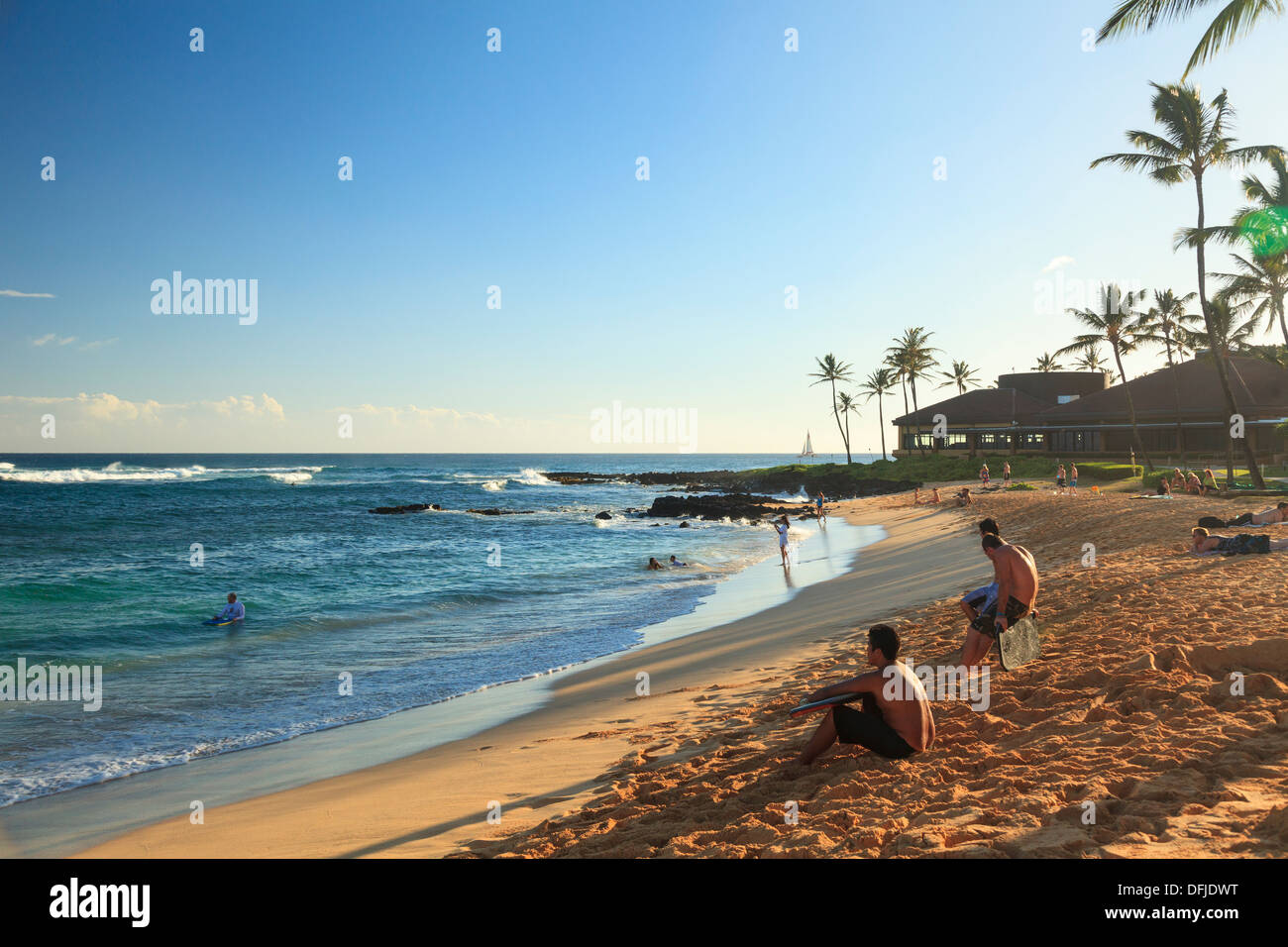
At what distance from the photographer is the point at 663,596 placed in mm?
19281

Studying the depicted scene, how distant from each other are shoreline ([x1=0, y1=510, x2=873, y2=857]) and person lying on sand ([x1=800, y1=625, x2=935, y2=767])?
511 cm

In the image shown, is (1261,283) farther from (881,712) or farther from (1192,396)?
(881,712)

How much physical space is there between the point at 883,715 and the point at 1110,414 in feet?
161

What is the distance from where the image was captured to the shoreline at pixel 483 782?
5.80 metres

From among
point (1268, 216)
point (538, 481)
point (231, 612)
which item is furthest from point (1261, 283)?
point (538, 481)

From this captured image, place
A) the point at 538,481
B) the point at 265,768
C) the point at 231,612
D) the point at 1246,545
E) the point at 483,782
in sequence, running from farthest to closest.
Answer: the point at 538,481 < the point at 231,612 < the point at 1246,545 < the point at 265,768 < the point at 483,782

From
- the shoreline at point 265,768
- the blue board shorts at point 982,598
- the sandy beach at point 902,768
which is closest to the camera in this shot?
the sandy beach at point 902,768

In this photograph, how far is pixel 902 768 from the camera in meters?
5.16

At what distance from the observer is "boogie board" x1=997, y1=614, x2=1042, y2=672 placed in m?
6.99

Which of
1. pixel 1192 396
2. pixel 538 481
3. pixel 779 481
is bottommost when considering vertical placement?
pixel 779 481

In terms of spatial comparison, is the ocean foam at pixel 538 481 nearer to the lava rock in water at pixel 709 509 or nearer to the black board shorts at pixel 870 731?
the lava rock in water at pixel 709 509

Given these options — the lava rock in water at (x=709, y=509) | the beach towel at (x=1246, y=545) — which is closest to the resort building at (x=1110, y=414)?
the lava rock in water at (x=709, y=509)

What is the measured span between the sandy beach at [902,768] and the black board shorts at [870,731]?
0.11 meters

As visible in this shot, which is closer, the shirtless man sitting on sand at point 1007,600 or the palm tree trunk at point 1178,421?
the shirtless man sitting on sand at point 1007,600
